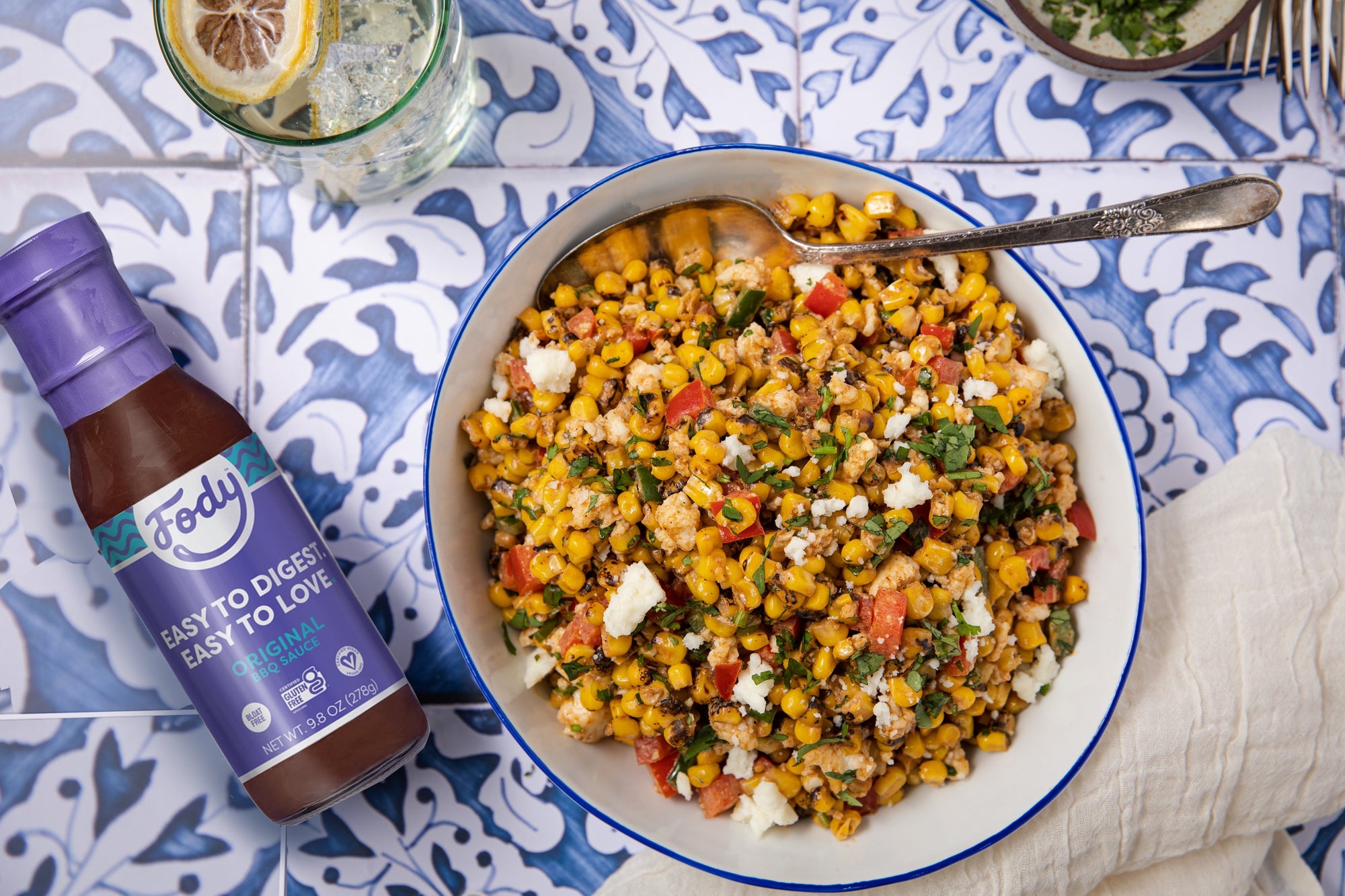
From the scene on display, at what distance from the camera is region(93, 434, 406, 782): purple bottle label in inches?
66.3

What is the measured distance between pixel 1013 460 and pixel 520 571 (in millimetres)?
1028

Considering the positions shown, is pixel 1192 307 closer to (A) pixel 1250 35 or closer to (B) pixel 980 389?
(A) pixel 1250 35

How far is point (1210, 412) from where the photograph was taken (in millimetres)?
2154

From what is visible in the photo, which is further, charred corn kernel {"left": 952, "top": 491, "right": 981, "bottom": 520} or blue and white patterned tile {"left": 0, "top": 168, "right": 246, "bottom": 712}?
blue and white patterned tile {"left": 0, "top": 168, "right": 246, "bottom": 712}

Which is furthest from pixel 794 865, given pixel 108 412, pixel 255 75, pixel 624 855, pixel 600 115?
pixel 255 75

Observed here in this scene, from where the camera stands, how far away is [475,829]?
2.09m

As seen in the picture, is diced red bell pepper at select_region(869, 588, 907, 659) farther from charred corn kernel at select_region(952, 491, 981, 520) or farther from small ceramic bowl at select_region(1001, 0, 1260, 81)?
small ceramic bowl at select_region(1001, 0, 1260, 81)

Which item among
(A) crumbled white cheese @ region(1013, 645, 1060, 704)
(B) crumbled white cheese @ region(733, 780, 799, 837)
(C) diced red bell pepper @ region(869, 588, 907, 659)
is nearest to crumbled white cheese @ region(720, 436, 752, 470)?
(C) diced red bell pepper @ region(869, 588, 907, 659)

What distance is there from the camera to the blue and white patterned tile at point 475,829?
6.84ft

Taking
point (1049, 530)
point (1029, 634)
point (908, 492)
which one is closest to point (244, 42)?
point (908, 492)

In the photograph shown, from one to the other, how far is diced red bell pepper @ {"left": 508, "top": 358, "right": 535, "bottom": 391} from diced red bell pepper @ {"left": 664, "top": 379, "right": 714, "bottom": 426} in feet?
1.06

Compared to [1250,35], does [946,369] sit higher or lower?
lower

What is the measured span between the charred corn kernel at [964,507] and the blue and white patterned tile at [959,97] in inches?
36.3

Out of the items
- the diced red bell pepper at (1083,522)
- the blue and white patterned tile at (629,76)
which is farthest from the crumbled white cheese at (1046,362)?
the blue and white patterned tile at (629,76)
